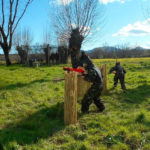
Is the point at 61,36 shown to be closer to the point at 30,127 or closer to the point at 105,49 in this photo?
the point at 30,127

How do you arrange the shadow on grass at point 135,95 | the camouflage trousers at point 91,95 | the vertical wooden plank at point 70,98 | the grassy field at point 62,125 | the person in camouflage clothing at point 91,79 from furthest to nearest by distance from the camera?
1. the shadow on grass at point 135,95
2. the camouflage trousers at point 91,95
3. the person in camouflage clothing at point 91,79
4. the vertical wooden plank at point 70,98
5. the grassy field at point 62,125

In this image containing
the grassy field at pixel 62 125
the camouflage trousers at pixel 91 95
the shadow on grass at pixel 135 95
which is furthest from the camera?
the shadow on grass at pixel 135 95

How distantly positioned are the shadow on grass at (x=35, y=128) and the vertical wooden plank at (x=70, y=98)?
0.90ft

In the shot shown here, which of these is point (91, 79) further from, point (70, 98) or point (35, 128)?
point (35, 128)

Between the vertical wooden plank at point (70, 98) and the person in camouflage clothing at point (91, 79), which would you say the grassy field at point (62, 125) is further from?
the person in camouflage clothing at point (91, 79)

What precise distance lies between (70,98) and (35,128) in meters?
1.15

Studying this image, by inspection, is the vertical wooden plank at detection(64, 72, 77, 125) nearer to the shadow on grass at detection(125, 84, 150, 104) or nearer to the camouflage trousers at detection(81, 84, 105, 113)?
the camouflage trousers at detection(81, 84, 105, 113)

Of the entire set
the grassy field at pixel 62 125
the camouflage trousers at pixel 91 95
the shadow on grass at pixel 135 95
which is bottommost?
the grassy field at pixel 62 125

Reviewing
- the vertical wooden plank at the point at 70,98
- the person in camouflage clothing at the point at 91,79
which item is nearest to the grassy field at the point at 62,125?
the vertical wooden plank at the point at 70,98

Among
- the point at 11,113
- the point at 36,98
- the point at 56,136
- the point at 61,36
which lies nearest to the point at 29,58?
the point at 61,36

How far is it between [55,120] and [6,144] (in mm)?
1644

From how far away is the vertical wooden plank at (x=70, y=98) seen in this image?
4.35 meters

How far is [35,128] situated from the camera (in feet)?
14.4

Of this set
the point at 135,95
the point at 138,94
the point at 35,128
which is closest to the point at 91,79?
the point at 35,128
